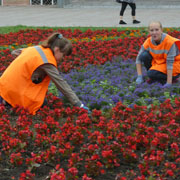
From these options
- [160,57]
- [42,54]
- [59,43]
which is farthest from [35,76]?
[160,57]

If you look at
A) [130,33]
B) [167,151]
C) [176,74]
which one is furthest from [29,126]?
[130,33]

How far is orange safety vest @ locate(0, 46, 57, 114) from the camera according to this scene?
4.52m

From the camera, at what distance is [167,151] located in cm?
356

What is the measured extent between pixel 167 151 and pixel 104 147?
62 cm

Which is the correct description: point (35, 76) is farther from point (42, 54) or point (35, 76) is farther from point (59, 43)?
point (59, 43)

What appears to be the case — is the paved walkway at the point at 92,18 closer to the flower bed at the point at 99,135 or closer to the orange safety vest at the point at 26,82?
the flower bed at the point at 99,135

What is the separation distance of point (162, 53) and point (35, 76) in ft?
6.57

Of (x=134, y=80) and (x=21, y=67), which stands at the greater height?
(x=21, y=67)

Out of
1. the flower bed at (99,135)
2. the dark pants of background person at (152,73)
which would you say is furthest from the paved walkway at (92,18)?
the flower bed at (99,135)

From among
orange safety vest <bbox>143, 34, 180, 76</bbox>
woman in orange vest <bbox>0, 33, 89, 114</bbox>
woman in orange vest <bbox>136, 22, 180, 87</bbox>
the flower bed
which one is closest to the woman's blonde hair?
woman in orange vest <bbox>0, 33, 89, 114</bbox>

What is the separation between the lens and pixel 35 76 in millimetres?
4641

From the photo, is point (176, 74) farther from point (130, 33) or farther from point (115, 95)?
point (130, 33)

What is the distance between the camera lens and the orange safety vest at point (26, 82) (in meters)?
4.52

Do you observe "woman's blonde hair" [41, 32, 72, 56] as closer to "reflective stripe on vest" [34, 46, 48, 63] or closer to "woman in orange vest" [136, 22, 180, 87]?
"reflective stripe on vest" [34, 46, 48, 63]
